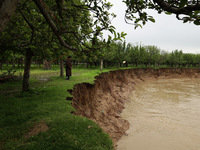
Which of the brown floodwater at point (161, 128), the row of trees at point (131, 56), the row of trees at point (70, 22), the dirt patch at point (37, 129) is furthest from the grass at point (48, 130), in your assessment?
the row of trees at point (131, 56)

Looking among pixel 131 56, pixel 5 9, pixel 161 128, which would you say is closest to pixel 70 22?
pixel 5 9

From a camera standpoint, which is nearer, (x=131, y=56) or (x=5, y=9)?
(x=5, y=9)

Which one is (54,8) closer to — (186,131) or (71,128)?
(71,128)

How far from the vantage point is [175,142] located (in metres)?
8.95

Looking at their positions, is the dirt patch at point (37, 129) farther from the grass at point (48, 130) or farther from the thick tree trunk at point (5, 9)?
the thick tree trunk at point (5, 9)

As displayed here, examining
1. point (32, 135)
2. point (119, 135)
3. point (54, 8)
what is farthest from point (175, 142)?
point (54, 8)

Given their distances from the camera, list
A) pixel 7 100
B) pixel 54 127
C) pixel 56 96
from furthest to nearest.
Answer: pixel 56 96, pixel 7 100, pixel 54 127

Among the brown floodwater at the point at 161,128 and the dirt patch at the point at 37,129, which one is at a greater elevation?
the dirt patch at the point at 37,129

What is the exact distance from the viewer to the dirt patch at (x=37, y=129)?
4474mm

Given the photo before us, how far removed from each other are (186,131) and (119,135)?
6.28m

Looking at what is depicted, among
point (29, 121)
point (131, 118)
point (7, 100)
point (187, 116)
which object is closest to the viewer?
point (29, 121)

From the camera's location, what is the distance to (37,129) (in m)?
4.72

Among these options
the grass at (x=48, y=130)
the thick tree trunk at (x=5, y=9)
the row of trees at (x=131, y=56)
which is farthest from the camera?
the row of trees at (x=131, y=56)

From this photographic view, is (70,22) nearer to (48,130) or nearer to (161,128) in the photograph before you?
(48,130)
